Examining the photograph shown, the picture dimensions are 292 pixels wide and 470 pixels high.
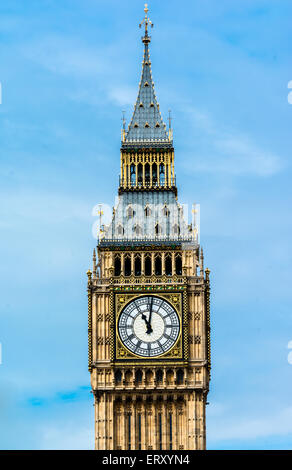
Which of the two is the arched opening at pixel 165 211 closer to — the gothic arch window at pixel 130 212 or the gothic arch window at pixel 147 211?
the gothic arch window at pixel 147 211

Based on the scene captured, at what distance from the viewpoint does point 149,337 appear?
370 ft

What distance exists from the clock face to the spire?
974cm

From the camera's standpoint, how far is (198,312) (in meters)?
114

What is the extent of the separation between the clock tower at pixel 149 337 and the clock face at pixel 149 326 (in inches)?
2.1

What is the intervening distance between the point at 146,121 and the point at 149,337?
1319 cm

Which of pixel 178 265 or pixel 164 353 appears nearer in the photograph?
pixel 164 353

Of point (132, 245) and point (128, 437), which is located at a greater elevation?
point (132, 245)

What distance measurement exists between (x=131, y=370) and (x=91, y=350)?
8.01ft

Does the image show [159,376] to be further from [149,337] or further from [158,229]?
[158,229]

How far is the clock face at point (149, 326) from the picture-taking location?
4437 inches

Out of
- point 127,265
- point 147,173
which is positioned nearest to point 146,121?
point 147,173
